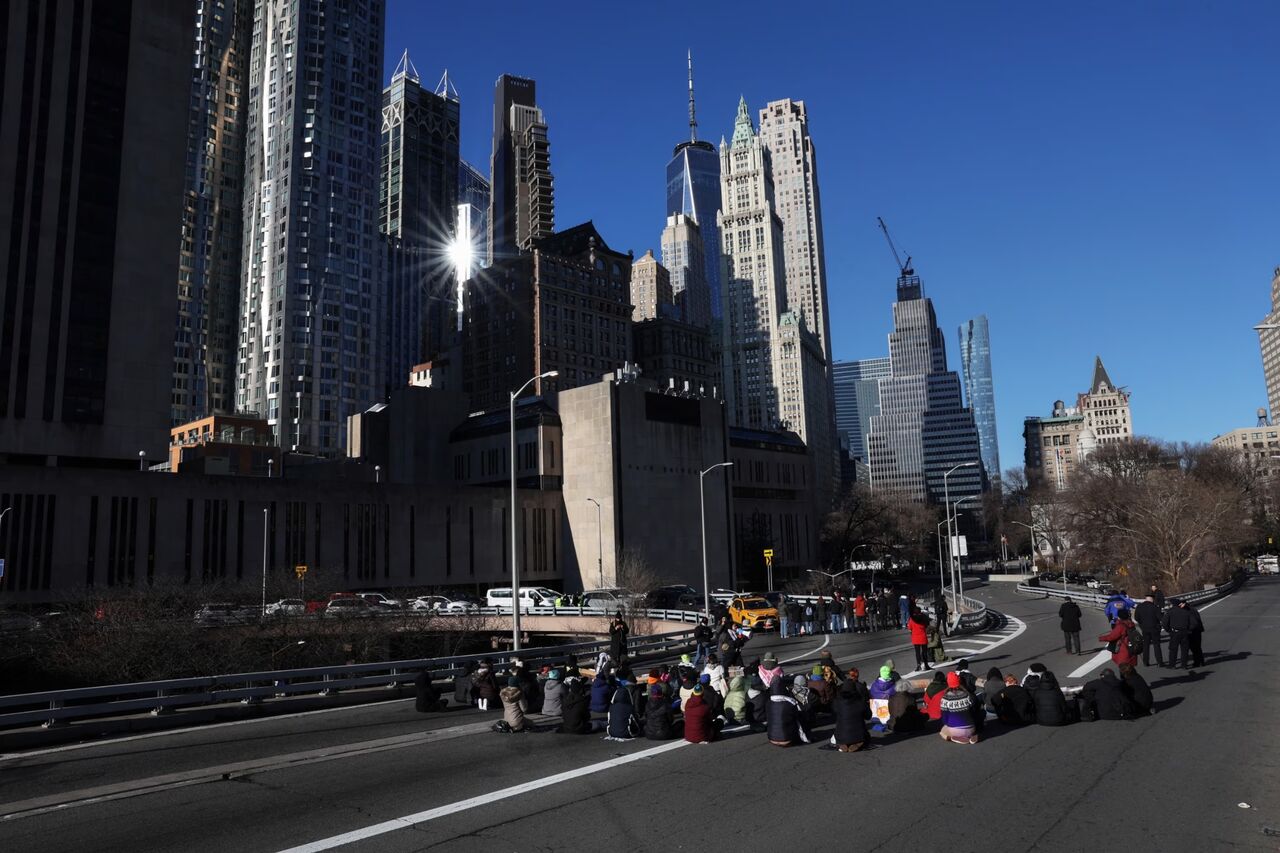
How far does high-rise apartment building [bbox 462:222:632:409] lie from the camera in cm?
15850

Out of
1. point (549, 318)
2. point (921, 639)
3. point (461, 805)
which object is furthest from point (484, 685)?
point (549, 318)

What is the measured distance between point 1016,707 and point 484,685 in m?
11.3

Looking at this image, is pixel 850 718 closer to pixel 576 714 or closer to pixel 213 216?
pixel 576 714

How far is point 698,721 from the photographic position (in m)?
15.2

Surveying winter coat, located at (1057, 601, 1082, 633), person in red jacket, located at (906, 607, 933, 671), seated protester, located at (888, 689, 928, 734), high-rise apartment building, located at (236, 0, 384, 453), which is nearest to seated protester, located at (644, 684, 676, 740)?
seated protester, located at (888, 689, 928, 734)

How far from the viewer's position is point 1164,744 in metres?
14.0

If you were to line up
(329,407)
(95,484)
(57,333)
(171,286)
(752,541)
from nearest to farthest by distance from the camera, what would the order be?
(95,484), (57,333), (171,286), (752,541), (329,407)

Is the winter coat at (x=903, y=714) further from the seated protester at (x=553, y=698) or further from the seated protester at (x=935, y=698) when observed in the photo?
the seated protester at (x=553, y=698)

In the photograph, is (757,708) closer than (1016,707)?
No

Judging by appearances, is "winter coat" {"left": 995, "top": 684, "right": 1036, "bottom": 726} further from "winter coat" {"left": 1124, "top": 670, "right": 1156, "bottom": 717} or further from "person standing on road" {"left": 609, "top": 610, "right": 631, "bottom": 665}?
"person standing on road" {"left": 609, "top": 610, "right": 631, "bottom": 665}

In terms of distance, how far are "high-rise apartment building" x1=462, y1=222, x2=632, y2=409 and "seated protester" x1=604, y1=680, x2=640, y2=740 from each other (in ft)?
445

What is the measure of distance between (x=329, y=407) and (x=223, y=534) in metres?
98.4

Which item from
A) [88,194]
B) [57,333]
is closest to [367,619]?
[57,333]

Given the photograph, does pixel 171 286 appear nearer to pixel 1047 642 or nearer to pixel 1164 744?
pixel 1047 642
